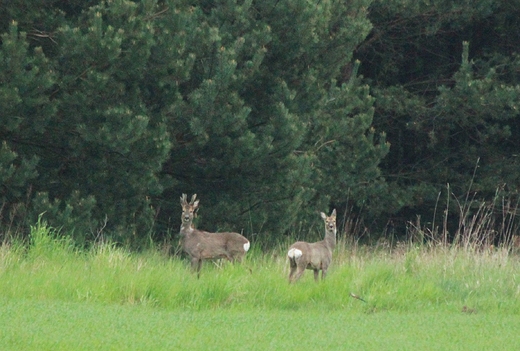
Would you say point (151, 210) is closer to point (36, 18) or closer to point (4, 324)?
point (36, 18)

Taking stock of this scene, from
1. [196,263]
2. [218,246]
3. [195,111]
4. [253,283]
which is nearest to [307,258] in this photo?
[253,283]

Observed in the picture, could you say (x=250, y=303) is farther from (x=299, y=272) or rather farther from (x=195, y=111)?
(x=195, y=111)

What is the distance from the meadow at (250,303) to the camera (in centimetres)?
886

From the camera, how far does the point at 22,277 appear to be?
1166 cm

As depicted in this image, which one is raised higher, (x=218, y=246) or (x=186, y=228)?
(x=186, y=228)

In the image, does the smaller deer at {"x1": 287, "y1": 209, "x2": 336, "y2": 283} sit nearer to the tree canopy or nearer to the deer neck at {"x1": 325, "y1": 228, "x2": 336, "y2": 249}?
the deer neck at {"x1": 325, "y1": 228, "x2": 336, "y2": 249}

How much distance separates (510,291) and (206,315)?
4.19 metres

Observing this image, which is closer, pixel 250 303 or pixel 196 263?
pixel 250 303

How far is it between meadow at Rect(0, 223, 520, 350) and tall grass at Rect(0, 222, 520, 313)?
0.06 ft

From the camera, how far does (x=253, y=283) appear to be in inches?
462

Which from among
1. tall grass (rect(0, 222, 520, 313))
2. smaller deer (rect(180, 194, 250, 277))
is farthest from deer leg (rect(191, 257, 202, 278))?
tall grass (rect(0, 222, 520, 313))

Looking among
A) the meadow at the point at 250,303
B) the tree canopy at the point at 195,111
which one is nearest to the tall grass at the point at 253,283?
the meadow at the point at 250,303

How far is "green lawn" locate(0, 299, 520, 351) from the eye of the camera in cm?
858

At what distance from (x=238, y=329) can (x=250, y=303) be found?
1885 mm
